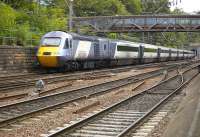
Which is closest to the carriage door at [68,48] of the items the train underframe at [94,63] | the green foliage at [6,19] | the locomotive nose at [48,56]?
the train underframe at [94,63]

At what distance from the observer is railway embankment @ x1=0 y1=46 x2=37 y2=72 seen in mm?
30984

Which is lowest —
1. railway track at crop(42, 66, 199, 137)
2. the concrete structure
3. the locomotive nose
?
railway track at crop(42, 66, 199, 137)

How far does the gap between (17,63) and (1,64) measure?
7.29 feet

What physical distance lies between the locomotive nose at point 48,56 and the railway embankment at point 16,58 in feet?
4.82

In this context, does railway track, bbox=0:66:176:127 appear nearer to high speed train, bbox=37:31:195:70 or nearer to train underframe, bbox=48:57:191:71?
high speed train, bbox=37:31:195:70

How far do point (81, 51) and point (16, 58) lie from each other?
17.1 ft

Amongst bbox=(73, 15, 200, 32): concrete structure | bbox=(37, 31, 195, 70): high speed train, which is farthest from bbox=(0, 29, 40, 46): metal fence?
bbox=(73, 15, 200, 32): concrete structure

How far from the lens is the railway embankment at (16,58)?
31.0 meters

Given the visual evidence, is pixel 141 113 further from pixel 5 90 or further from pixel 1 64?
pixel 1 64

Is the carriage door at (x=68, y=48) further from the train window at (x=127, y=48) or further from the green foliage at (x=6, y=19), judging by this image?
the train window at (x=127, y=48)

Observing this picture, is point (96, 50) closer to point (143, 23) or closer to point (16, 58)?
point (16, 58)

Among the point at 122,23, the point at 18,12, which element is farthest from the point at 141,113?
the point at 122,23

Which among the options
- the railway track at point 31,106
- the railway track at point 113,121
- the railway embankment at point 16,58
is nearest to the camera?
the railway track at point 113,121

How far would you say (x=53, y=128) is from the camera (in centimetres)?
1148
